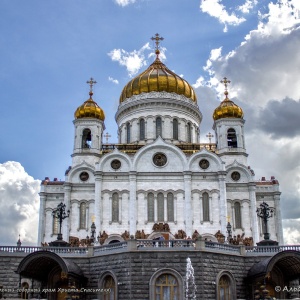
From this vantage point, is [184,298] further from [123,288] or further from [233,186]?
[233,186]

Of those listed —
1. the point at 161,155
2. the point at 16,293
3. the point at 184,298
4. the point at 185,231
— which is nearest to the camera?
the point at 184,298

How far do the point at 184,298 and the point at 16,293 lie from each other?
34.9 feet

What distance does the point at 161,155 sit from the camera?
158 feet

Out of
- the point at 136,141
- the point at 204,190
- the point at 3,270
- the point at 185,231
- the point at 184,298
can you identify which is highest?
the point at 136,141

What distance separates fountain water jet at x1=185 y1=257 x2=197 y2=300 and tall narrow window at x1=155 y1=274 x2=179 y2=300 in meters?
0.59

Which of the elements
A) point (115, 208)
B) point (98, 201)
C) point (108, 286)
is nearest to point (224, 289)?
point (108, 286)

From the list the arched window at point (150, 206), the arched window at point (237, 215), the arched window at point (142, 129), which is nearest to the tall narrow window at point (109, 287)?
the arched window at point (150, 206)

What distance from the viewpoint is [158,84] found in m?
55.0

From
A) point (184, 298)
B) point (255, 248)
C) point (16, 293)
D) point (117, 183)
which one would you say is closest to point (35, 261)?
point (16, 293)

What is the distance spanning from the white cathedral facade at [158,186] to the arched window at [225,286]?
530 inches

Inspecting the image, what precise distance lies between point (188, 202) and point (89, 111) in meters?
14.6

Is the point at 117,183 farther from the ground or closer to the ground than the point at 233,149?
closer to the ground

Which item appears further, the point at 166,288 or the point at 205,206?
the point at 205,206

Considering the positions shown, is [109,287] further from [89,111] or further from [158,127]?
[158,127]
